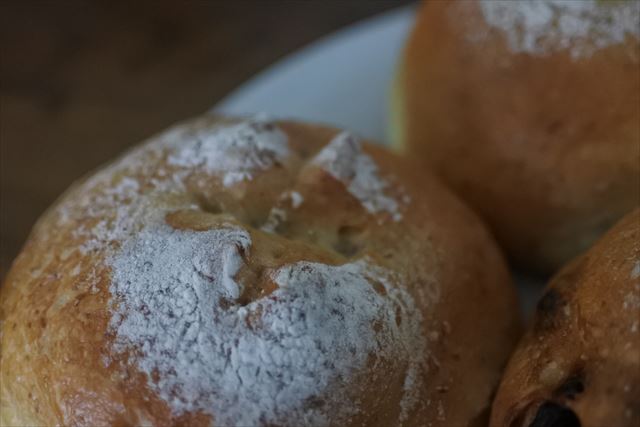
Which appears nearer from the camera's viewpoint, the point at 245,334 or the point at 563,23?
the point at 245,334

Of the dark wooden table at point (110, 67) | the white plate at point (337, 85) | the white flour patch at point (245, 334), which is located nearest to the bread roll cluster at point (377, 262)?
the white flour patch at point (245, 334)

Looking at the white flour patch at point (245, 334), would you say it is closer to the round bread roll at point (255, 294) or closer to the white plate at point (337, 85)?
the round bread roll at point (255, 294)

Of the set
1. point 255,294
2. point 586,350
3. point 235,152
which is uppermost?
point 235,152

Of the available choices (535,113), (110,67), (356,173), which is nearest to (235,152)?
(356,173)

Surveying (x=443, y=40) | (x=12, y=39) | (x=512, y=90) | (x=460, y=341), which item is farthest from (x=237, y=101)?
(x=12, y=39)

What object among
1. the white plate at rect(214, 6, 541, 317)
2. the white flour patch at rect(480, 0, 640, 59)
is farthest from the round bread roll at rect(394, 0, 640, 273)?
the white plate at rect(214, 6, 541, 317)

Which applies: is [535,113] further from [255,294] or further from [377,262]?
[255,294]

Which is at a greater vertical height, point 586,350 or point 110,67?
point 110,67
